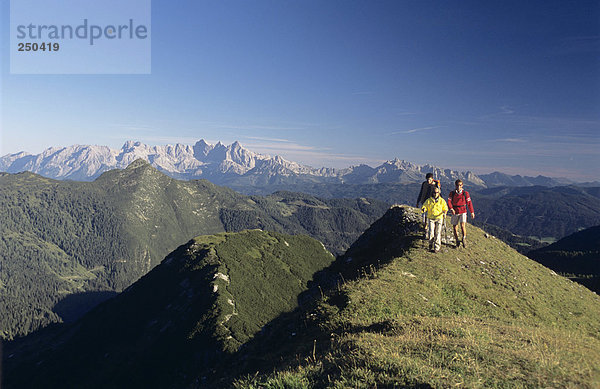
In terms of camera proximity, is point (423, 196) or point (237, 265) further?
point (237, 265)

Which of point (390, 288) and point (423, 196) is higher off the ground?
point (423, 196)

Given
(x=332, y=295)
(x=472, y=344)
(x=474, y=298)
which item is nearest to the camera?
(x=472, y=344)

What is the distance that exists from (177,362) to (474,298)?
120 meters

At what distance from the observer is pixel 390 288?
63.1ft

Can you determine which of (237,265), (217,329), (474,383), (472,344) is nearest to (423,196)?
(472,344)

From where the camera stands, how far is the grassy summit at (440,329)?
840 centimetres

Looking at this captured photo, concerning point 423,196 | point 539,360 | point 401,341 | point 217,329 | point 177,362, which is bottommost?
point 177,362

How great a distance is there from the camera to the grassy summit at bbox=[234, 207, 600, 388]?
8398 millimetres

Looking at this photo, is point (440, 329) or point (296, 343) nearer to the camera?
point (440, 329)

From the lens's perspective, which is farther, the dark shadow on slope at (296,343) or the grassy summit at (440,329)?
the dark shadow on slope at (296,343)

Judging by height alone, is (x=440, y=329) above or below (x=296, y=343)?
above

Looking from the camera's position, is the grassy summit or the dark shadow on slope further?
the dark shadow on slope

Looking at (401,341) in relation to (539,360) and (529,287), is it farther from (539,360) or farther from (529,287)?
(529,287)

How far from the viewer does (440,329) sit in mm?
13031
